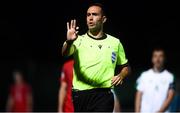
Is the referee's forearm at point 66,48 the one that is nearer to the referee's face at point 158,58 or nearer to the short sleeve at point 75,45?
the short sleeve at point 75,45

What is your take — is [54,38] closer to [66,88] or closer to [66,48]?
[66,88]

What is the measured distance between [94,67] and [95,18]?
0.57 metres

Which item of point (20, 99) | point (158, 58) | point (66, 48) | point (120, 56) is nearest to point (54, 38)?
point (20, 99)

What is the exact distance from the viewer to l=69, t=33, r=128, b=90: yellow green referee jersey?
907 cm

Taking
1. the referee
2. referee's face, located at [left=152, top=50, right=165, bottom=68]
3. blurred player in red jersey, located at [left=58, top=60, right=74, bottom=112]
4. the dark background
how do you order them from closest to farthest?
the referee, blurred player in red jersey, located at [left=58, top=60, right=74, bottom=112], referee's face, located at [left=152, top=50, right=165, bottom=68], the dark background

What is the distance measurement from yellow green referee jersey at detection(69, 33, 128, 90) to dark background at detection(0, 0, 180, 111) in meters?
10.4

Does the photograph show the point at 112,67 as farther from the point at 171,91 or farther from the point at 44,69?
the point at 44,69

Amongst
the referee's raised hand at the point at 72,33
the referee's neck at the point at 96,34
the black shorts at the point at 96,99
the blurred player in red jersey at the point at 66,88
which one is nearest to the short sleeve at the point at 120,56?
the referee's neck at the point at 96,34

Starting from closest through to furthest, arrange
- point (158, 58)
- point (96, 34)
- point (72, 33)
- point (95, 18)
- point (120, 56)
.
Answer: point (72, 33)
point (95, 18)
point (96, 34)
point (120, 56)
point (158, 58)

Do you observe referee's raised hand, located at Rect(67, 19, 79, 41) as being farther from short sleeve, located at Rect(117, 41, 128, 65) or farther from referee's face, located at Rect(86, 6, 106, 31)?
short sleeve, located at Rect(117, 41, 128, 65)

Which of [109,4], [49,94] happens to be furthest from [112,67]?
[49,94]

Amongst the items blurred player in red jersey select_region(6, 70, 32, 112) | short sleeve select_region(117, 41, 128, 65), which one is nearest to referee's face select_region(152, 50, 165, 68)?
short sleeve select_region(117, 41, 128, 65)

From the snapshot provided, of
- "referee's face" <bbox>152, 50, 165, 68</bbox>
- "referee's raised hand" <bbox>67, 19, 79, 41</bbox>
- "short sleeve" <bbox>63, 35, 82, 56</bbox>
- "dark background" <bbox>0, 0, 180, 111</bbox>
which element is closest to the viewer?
"referee's raised hand" <bbox>67, 19, 79, 41</bbox>

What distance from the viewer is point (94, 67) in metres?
9.07
